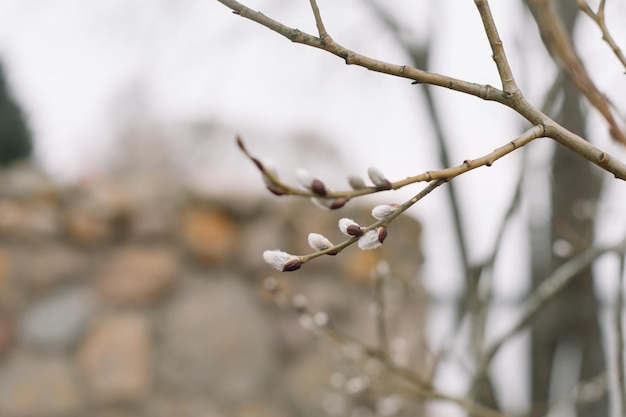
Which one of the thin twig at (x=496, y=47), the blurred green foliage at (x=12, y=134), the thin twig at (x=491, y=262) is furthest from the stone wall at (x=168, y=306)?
the thin twig at (x=496, y=47)

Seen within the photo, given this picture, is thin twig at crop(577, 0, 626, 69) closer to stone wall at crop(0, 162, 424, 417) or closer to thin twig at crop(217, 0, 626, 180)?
thin twig at crop(217, 0, 626, 180)

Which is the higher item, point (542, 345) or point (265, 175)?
point (265, 175)

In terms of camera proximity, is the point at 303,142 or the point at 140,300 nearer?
the point at 140,300

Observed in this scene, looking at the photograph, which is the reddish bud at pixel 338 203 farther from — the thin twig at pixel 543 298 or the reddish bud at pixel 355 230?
the thin twig at pixel 543 298

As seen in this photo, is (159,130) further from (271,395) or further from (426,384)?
(426,384)

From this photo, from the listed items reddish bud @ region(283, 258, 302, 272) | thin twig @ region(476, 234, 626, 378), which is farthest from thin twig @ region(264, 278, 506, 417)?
reddish bud @ region(283, 258, 302, 272)

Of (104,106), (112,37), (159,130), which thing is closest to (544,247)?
(112,37)
